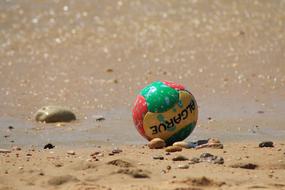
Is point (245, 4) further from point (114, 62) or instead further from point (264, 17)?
point (114, 62)

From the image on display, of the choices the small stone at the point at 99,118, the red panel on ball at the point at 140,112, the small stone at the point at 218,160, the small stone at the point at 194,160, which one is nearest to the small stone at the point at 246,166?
the small stone at the point at 218,160

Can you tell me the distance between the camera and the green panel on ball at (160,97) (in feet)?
26.7

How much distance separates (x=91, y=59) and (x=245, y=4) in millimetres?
4566

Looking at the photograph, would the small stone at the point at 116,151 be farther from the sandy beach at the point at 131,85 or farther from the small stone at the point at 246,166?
the small stone at the point at 246,166

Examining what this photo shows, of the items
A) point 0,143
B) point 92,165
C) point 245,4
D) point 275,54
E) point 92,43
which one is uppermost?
point 245,4

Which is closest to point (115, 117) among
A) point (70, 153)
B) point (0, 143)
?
point (0, 143)

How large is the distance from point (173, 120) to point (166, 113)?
0.32 ft

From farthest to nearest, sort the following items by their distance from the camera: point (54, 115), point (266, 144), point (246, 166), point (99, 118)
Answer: point (99, 118)
point (54, 115)
point (266, 144)
point (246, 166)

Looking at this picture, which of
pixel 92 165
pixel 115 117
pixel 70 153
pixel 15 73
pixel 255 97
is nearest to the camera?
pixel 92 165

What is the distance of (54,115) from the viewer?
33.5ft

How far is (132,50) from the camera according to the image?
14453 millimetres

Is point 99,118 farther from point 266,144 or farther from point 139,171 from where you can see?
point 139,171

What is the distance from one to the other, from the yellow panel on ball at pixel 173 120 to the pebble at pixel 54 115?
219 cm

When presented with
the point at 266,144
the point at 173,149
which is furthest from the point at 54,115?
the point at 266,144
